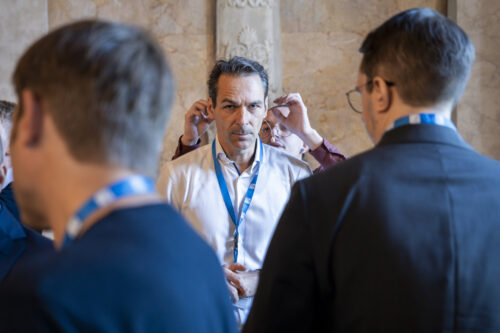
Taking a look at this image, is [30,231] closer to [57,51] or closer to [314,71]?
[57,51]

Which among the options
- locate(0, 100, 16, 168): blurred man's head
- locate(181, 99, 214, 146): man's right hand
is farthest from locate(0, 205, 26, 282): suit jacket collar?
locate(181, 99, 214, 146): man's right hand

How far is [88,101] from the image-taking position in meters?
0.92

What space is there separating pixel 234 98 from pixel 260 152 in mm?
379

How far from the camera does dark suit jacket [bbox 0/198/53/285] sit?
5.17 feet

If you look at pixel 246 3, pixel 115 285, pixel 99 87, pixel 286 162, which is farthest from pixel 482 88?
pixel 115 285

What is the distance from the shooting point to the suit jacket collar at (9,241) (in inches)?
62.1

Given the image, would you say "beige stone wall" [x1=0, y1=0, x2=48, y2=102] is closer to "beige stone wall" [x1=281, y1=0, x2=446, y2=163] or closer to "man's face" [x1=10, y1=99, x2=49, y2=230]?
"beige stone wall" [x1=281, y1=0, x2=446, y2=163]

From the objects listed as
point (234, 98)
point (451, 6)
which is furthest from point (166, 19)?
point (451, 6)

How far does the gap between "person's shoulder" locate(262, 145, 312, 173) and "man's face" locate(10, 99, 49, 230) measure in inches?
89.0

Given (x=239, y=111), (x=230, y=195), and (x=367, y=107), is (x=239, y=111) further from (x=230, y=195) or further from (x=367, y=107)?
(x=367, y=107)

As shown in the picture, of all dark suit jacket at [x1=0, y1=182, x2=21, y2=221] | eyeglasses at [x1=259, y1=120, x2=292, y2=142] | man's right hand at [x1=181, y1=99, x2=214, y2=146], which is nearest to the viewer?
dark suit jacket at [x1=0, y1=182, x2=21, y2=221]

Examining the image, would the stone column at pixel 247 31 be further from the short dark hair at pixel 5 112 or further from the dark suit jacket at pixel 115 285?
the dark suit jacket at pixel 115 285

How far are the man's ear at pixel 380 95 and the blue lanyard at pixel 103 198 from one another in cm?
91

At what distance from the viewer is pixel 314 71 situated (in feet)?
17.4
